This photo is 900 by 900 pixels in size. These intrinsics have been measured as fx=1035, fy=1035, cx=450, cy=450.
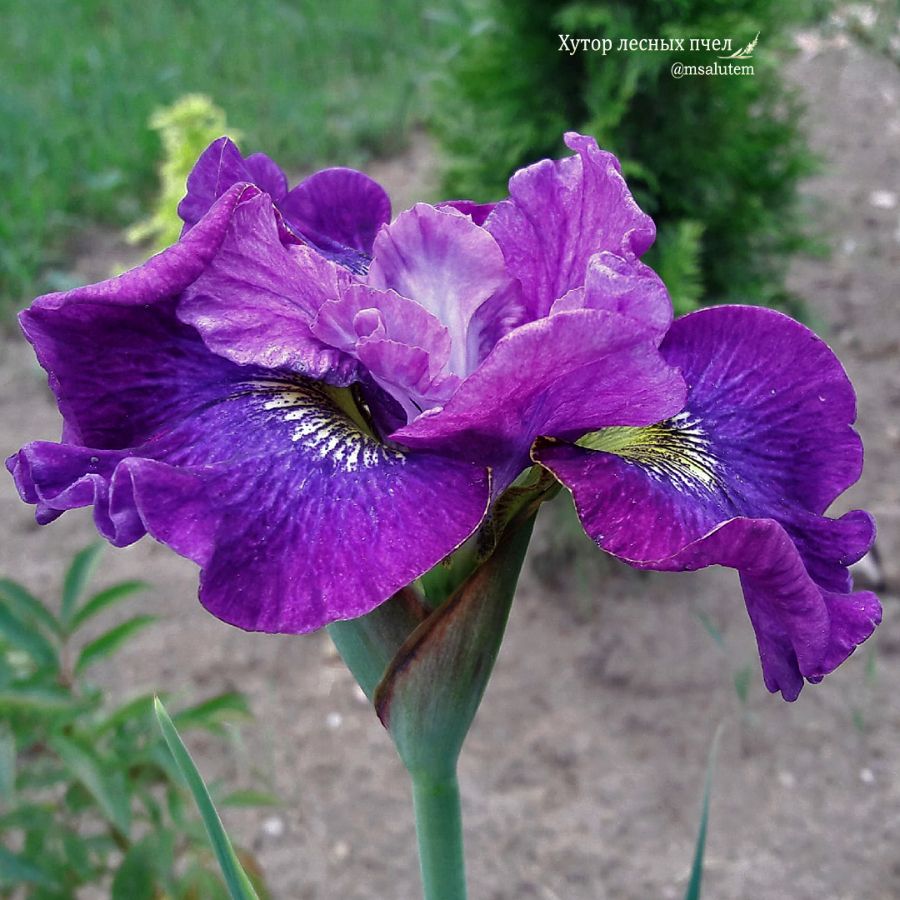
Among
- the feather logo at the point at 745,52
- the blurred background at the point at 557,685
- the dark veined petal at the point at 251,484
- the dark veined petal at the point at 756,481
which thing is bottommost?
the blurred background at the point at 557,685

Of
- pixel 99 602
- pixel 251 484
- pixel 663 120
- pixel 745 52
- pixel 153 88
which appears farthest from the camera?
pixel 153 88

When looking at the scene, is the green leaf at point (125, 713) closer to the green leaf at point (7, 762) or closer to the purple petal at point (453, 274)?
the green leaf at point (7, 762)

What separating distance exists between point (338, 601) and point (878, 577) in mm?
1882

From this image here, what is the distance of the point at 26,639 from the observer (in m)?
1.13

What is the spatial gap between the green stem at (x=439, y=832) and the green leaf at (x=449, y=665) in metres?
0.02

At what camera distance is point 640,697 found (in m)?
2.00

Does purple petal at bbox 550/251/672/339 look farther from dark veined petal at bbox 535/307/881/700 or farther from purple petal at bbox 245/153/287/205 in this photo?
purple petal at bbox 245/153/287/205

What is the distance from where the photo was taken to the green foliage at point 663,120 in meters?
1.87

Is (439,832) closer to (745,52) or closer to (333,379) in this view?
(333,379)

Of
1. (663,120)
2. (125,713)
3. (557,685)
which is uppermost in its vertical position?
(663,120)

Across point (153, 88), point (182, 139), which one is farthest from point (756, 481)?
point (153, 88)

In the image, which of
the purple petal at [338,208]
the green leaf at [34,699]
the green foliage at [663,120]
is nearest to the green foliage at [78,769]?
the green leaf at [34,699]

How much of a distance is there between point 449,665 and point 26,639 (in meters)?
0.70

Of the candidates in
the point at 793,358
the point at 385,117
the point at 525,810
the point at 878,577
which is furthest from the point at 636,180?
the point at 385,117
